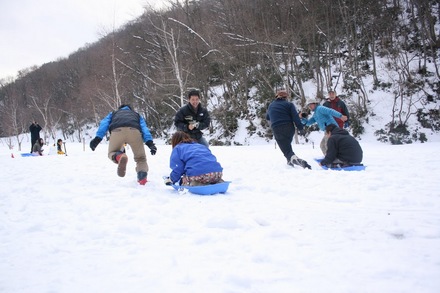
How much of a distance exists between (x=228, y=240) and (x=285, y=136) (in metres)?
4.24

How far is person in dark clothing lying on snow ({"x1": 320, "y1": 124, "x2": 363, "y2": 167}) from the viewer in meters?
5.45

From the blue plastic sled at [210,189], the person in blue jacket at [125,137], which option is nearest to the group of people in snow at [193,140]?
the person in blue jacket at [125,137]

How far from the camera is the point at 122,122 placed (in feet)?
15.9

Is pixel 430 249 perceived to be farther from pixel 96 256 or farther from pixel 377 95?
pixel 377 95

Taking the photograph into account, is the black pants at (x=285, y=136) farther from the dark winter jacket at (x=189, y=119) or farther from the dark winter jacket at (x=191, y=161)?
the dark winter jacket at (x=191, y=161)

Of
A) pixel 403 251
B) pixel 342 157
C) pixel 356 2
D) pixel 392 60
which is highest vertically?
pixel 356 2

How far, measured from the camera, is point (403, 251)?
1831 millimetres

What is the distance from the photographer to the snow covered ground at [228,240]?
1.57 metres

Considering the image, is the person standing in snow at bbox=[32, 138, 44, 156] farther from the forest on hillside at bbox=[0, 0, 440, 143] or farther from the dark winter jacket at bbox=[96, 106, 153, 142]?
the dark winter jacket at bbox=[96, 106, 153, 142]

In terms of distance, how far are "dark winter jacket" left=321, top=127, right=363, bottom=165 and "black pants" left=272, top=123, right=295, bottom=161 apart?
0.81 metres

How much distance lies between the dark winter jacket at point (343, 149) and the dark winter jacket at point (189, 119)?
8.21 ft

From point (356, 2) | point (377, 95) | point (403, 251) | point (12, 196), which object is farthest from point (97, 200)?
point (356, 2)

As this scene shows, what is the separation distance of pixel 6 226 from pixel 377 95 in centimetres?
1897

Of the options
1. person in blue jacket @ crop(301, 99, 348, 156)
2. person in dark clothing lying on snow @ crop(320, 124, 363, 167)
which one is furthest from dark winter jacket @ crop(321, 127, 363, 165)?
person in blue jacket @ crop(301, 99, 348, 156)
